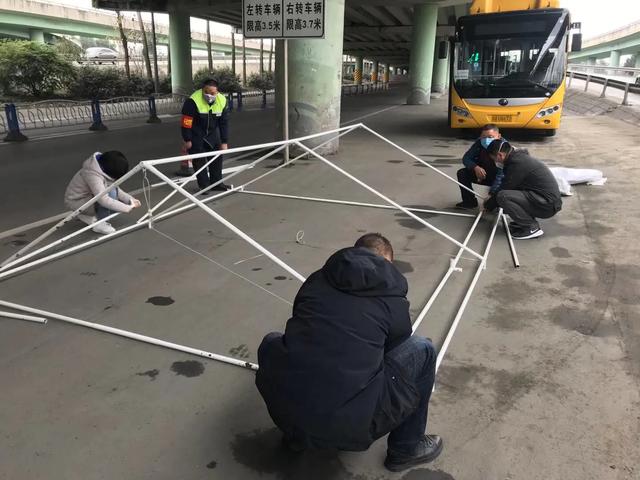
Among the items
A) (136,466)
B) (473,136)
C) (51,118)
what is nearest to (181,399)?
(136,466)

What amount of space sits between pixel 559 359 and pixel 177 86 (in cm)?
2503

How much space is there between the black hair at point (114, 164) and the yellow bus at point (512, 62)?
8.93m

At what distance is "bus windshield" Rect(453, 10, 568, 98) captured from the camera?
10871 mm

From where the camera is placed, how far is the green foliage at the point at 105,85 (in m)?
24.7

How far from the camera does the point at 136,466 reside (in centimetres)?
222

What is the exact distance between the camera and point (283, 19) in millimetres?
8156

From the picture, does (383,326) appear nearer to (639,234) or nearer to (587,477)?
(587,477)

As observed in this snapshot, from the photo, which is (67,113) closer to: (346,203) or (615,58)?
(346,203)

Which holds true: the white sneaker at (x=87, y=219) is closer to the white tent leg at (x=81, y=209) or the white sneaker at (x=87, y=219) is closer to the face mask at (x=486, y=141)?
the white tent leg at (x=81, y=209)

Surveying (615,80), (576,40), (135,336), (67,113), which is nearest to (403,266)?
(135,336)

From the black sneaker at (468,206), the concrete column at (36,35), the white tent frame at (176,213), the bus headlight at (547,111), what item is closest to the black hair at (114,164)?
the white tent frame at (176,213)

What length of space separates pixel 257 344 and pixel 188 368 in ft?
1.54

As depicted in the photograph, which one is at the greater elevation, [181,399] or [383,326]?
[383,326]

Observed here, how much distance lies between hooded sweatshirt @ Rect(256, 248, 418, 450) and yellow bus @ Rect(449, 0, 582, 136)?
10551 millimetres
